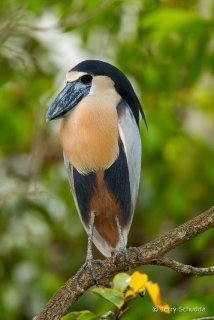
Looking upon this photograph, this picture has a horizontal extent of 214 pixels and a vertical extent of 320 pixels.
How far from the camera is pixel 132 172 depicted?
9.79 feet

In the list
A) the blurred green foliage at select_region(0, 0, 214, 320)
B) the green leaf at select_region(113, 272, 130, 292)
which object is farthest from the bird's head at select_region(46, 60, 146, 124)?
the green leaf at select_region(113, 272, 130, 292)

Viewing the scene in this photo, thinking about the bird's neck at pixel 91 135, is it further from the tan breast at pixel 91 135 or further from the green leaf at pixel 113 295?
the green leaf at pixel 113 295

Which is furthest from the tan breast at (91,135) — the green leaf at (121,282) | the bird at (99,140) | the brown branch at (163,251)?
the green leaf at (121,282)

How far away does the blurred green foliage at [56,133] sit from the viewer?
3.62m

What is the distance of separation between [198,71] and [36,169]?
1212 millimetres

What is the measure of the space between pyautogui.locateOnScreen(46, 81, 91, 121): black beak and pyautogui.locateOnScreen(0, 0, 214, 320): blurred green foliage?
614 millimetres

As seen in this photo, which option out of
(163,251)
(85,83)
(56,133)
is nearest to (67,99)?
(85,83)

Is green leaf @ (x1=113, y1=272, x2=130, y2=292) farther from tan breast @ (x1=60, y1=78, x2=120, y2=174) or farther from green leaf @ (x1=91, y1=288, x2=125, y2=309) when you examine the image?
tan breast @ (x1=60, y1=78, x2=120, y2=174)

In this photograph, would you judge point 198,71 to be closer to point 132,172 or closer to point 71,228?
point 132,172

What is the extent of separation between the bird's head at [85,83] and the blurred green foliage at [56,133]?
0.55 meters

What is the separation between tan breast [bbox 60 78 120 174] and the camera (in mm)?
2729

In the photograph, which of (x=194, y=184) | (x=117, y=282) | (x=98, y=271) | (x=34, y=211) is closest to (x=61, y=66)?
(x=34, y=211)

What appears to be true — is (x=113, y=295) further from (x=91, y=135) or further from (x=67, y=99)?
(x=67, y=99)

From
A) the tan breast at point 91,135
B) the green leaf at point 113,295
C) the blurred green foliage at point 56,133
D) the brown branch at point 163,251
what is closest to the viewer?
the green leaf at point 113,295
